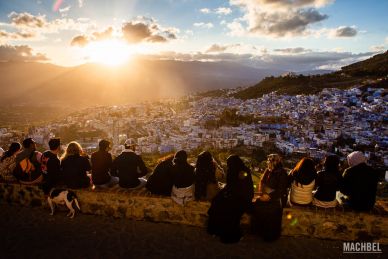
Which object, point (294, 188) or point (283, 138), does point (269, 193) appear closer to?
point (294, 188)

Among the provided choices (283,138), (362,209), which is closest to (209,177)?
(362,209)

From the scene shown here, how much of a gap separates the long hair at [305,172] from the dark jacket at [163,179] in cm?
189

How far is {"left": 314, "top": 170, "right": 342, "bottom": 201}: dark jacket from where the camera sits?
4.54 meters

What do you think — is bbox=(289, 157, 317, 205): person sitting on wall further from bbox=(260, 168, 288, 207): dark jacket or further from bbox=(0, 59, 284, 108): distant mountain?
bbox=(0, 59, 284, 108): distant mountain

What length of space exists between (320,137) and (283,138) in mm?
3608

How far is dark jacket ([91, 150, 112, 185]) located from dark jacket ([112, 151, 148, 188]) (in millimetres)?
192

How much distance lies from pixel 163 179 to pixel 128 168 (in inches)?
25.8

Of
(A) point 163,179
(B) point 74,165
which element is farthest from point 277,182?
(B) point 74,165

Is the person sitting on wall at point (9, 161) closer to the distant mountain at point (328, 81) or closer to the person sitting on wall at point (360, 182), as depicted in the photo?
the person sitting on wall at point (360, 182)

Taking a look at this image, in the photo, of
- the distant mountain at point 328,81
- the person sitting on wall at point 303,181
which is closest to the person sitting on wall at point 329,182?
the person sitting on wall at point 303,181

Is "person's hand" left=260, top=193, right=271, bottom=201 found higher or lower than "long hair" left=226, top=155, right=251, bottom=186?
lower

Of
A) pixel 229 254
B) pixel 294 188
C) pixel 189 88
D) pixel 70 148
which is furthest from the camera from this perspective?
pixel 189 88

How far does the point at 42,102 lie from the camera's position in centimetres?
10794

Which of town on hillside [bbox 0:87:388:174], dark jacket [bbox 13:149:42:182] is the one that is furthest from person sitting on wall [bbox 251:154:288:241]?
town on hillside [bbox 0:87:388:174]
